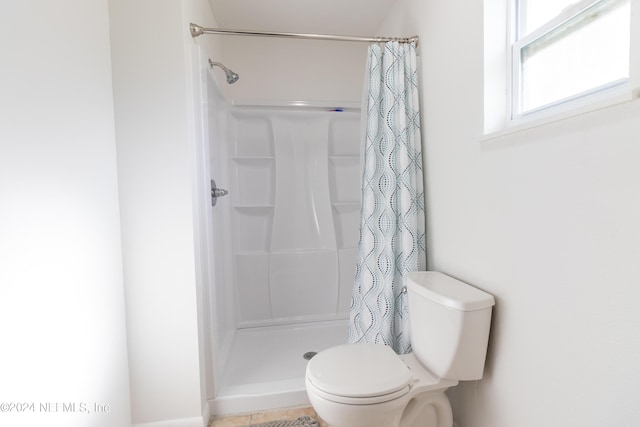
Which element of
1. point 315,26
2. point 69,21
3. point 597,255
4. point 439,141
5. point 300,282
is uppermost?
point 315,26

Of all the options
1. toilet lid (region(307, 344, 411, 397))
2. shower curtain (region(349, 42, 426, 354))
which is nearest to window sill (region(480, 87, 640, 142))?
shower curtain (region(349, 42, 426, 354))

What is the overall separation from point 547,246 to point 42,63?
4.95ft

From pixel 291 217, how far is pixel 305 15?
4.87ft

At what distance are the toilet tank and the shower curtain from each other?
0.79ft

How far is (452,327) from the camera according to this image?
1028 mm

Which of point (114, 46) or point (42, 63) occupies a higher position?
point (114, 46)

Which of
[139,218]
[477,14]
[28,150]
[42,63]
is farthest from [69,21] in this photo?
[477,14]

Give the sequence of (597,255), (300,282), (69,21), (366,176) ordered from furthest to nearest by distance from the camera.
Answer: (300,282)
(366,176)
(69,21)
(597,255)

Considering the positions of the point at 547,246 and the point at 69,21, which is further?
the point at 69,21

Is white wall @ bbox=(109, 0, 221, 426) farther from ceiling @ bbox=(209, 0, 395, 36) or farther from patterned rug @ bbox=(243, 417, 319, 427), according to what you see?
ceiling @ bbox=(209, 0, 395, 36)

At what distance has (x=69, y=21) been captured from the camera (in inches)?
37.5

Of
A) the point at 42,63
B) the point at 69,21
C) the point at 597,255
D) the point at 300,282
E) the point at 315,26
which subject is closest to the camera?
the point at 597,255

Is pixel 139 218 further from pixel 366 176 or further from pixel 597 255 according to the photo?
pixel 597 255

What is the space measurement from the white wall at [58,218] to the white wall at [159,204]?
72mm
